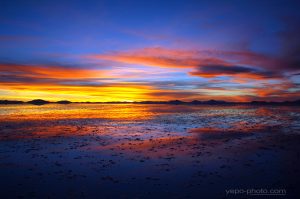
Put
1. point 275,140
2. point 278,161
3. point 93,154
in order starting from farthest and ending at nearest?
point 275,140 < point 93,154 < point 278,161

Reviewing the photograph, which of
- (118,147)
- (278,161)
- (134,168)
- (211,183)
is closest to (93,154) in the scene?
(118,147)

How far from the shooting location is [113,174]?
42.9ft

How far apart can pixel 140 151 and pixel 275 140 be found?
1348cm

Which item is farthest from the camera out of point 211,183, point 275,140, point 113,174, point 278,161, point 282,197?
point 275,140

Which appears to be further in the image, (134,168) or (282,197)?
(134,168)

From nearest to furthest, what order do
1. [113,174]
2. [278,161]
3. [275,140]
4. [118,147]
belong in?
[113,174]
[278,161]
[118,147]
[275,140]

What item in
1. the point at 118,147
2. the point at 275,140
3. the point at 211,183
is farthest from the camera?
the point at 275,140

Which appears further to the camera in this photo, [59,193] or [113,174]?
[113,174]

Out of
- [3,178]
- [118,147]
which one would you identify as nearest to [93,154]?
[118,147]

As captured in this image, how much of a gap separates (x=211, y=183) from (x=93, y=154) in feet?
30.6

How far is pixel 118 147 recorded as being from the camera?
20.2m

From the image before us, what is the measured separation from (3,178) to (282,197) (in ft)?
42.6

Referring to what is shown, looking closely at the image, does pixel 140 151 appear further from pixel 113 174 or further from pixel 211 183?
pixel 211 183

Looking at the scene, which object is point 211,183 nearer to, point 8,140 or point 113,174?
point 113,174
